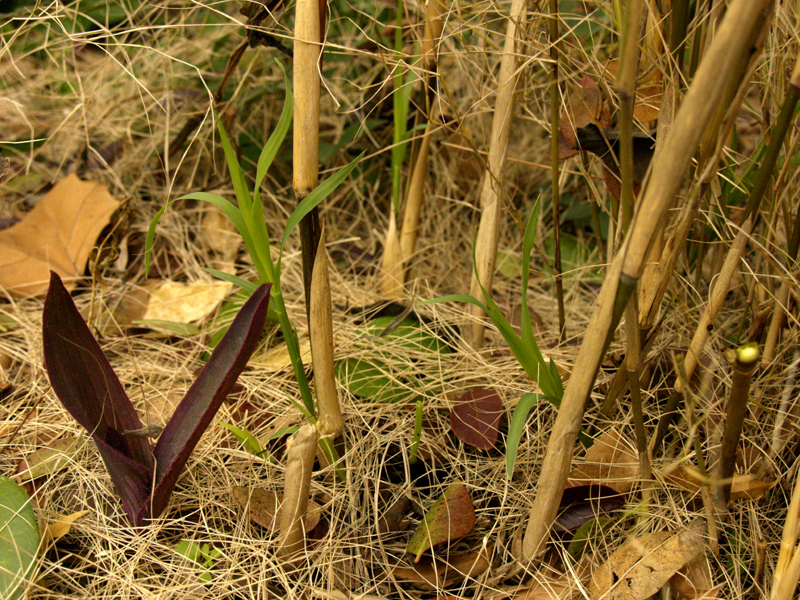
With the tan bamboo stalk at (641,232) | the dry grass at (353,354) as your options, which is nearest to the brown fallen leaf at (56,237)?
the dry grass at (353,354)

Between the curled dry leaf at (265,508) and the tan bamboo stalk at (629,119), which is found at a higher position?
the tan bamboo stalk at (629,119)

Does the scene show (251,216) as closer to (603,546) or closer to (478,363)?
(478,363)

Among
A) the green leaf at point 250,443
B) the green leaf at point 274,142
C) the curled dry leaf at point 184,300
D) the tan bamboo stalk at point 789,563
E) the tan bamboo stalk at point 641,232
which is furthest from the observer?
the curled dry leaf at point 184,300

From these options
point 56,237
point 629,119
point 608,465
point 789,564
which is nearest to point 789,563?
point 789,564

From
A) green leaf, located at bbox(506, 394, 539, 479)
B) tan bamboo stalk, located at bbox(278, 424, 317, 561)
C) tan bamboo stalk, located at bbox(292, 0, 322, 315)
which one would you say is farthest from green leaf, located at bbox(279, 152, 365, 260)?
green leaf, located at bbox(506, 394, 539, 479)

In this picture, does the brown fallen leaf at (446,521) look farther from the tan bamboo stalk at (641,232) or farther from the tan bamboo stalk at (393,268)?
the tan bamboo stalk at (393,268)

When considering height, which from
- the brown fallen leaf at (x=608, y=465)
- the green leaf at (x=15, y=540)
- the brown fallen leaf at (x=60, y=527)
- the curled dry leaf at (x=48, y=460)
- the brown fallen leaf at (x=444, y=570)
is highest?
the green leaf at (x=15, y=540)

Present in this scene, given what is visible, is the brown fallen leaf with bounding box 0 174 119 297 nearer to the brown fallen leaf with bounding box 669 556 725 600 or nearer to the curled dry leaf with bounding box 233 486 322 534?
the curled dry leaf with bounding box 233 486 322 534
